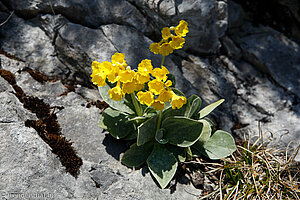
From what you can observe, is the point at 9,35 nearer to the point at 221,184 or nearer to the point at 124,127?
the point at 124,127

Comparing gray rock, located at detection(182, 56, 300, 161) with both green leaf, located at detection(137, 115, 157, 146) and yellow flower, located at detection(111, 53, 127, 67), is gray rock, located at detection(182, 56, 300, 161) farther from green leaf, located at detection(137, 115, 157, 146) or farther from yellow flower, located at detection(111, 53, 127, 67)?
yellow flower, located at detection(111, 53, 127, 67)

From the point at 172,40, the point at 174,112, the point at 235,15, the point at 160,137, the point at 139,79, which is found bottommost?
the point at 160,137

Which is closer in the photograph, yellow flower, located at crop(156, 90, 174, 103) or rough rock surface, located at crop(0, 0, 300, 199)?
yellow flower, located at crop(156, 90, 174, 103)

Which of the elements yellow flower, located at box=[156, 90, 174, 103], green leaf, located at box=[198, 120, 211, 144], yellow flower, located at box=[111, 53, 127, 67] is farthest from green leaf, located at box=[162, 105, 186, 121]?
yellow flower, located at box=[111, 53, 127, 67]

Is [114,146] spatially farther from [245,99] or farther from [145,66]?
[245,99]

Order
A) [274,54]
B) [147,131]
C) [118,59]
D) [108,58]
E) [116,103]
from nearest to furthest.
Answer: [118,59] < [147,131] < [116,103] < [108,58] < [274,54]

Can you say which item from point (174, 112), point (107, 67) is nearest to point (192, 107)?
point (174, 112)

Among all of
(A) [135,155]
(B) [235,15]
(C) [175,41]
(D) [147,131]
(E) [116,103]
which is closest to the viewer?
(C) [175,41]

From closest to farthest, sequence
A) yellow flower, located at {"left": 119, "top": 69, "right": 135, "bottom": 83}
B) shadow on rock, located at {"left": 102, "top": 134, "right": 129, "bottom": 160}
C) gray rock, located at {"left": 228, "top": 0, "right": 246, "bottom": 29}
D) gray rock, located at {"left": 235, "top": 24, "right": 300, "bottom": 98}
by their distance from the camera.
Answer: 1. yellow flower, located at {"left": 119, "top": 69, "right": 135, "bottom": 83}
2. shadow on rock, located at {"left": 102, "top": 134, "right": 129, "bottom": 160}
3. gray rock, located at {"left": 235, "top": 24, "right": 300, "bottom": 98}
4. gray rock, located at {"left": 228, "top": 0, "right": 246, "bottom": 29}
